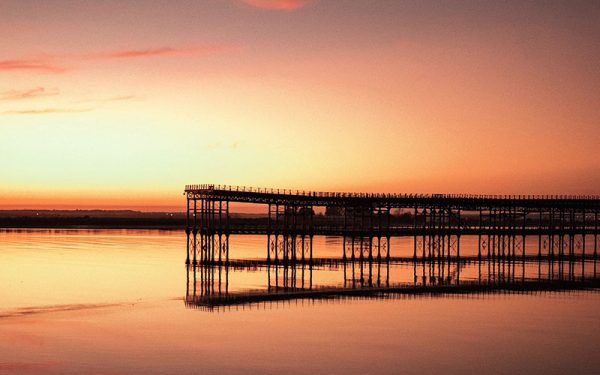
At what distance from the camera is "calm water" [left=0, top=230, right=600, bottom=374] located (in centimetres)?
2683

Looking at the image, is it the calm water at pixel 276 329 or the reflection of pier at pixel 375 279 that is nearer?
the calm water at pixel 276 329

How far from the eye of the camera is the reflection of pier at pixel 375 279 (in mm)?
44406

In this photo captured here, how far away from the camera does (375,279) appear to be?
5356 centimetres

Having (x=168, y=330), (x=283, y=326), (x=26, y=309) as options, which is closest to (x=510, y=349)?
(x=283, y=326)

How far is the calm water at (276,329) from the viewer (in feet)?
88.0

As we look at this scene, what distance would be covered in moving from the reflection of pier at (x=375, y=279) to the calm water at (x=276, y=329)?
0.55m

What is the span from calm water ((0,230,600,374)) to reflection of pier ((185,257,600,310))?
21.5 inches

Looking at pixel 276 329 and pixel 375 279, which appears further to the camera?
pixel 375 279

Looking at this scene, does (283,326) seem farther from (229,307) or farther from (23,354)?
(23,354)

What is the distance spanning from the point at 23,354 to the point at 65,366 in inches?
97.9

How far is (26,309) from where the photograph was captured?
37312mm

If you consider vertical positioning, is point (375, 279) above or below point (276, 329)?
below

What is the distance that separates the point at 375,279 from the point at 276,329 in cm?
2126

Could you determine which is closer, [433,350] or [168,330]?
[433,350]
